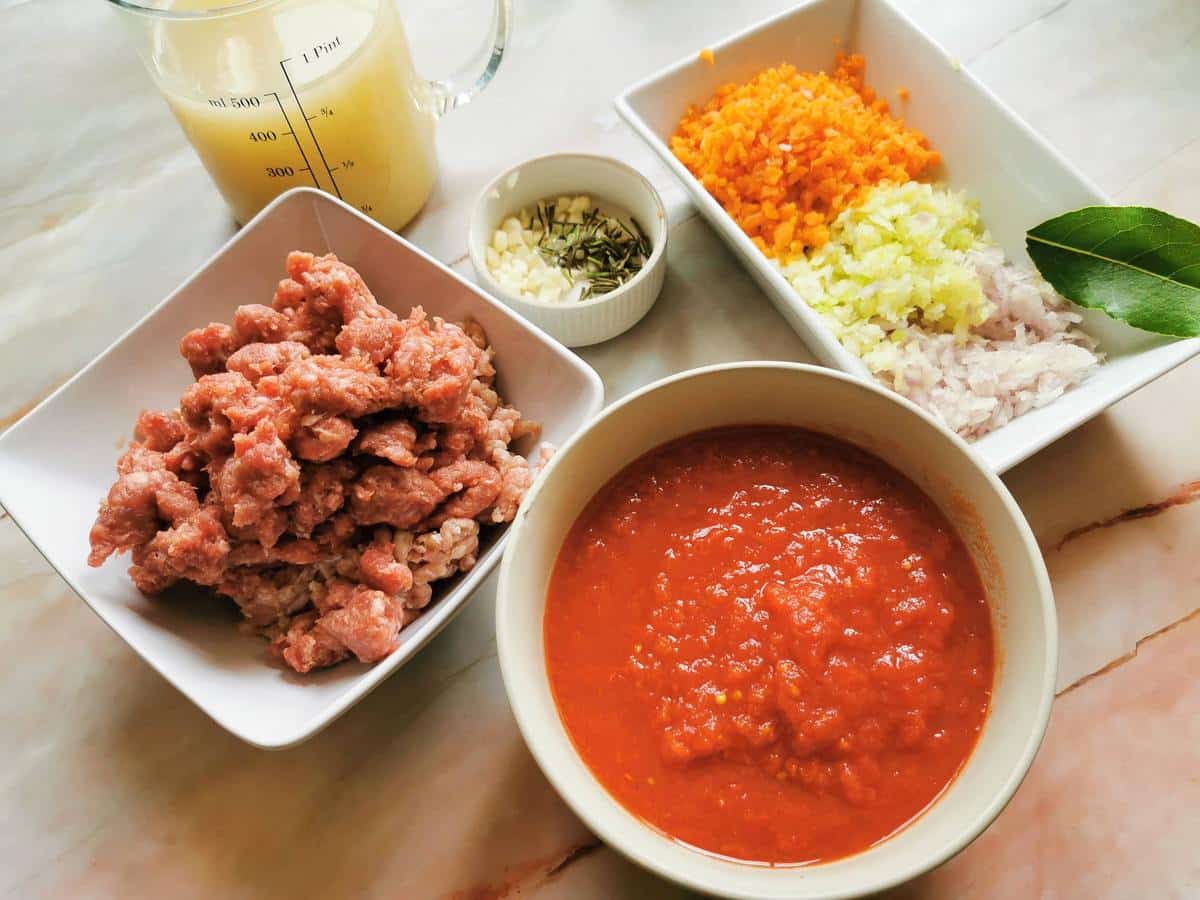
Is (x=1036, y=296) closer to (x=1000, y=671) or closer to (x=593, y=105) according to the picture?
(x=1000, y=671)

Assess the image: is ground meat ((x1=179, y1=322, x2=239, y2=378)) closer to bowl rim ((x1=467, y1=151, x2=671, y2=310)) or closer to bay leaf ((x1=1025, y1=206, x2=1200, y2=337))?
bowl rim ((x1=467, y1=151, x2=671, y2=310))

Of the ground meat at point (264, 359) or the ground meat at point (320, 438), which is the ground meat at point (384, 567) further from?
the ground meat at point (264, 359)

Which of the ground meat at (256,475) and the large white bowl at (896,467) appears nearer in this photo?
the large white bowl at (896,467)

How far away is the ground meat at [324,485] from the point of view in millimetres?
1355

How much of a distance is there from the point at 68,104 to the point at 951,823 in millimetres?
2495

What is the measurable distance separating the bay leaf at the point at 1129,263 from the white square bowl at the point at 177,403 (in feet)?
3.04

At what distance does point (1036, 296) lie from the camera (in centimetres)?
180

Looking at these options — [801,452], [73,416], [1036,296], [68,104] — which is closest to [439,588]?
[801,452]

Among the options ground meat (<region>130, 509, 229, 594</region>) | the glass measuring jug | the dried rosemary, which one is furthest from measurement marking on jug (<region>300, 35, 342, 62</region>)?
ground meat (<region>130, 509, 229, 594</region>)

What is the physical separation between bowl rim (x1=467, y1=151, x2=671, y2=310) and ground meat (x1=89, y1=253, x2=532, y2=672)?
314 millimetres

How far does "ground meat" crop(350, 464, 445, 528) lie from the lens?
1.41 m

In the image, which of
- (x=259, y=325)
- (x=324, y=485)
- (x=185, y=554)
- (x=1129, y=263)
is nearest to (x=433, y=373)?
(x=324, y=485)

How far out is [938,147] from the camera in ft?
6.72

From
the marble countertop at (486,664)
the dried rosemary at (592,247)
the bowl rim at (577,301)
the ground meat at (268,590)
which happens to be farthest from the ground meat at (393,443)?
the dried rosemary at (592,247)
